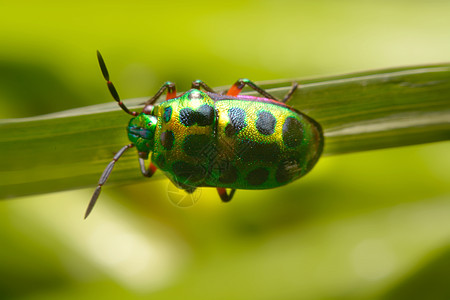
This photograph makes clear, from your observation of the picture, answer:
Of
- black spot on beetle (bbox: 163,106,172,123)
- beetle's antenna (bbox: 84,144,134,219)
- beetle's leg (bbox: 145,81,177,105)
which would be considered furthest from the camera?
→ beetle's leg (bbox: 145,81,177,105)

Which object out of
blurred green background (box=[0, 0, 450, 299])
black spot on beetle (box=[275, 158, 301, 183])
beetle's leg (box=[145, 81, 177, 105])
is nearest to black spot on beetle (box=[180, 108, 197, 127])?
beetle's leg (box=[145, 81, 177, 105])

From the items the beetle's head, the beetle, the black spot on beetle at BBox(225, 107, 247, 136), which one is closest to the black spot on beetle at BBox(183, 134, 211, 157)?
the beetle

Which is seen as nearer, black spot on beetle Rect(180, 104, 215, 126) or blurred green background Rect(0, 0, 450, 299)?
black spot on beetle Rect(180, 104, 215, 126)

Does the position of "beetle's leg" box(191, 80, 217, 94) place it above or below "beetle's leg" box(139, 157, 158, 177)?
above

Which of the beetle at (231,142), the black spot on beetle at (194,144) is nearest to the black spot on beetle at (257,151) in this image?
the beetle at (231,142)

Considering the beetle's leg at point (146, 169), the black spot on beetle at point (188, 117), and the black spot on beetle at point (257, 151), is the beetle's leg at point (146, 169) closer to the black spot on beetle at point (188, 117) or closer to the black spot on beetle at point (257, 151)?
the black spot on beetle at point (188, 117)

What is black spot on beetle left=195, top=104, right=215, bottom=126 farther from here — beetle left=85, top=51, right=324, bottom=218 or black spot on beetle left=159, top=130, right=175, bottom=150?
black spot on beetle left=159, top=130, right=175, bottom=150

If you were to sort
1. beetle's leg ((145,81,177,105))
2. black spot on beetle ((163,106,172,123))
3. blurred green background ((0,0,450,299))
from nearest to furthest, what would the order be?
1. black spot on beetle ((163,106,172,123))
2. beetle's leg ((145,81,177,105))
3. blurred green background ((0,0,450,299))

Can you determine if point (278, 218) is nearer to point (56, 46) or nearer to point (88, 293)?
point (88, 293)
